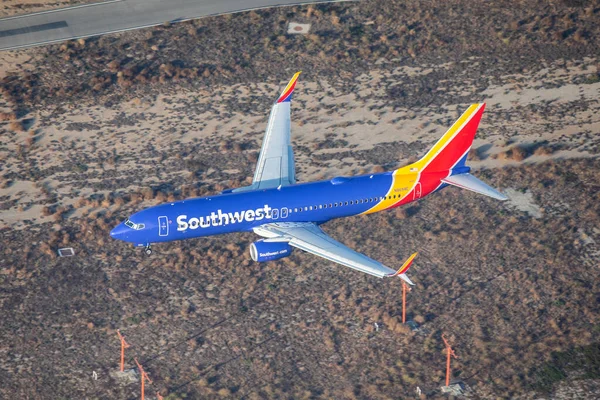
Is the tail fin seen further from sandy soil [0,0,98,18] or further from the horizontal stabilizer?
sandy soil [0,0,98,18]

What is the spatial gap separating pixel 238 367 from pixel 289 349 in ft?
13.0

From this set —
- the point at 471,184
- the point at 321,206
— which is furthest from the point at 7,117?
the point at 471,184

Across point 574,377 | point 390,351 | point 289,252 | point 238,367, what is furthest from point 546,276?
point 238,367

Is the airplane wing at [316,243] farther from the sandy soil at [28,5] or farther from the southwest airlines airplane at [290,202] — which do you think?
the sandy soil at [28,5]

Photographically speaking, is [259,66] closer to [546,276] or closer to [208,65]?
[208,65]

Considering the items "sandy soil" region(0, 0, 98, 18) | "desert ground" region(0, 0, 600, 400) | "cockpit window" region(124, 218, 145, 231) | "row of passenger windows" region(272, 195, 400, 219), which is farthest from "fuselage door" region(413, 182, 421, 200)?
"sandy soil" region(0, 0, 98, 18)

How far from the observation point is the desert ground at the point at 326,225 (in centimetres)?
6762

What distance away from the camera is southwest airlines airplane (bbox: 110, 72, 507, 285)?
7006 centimetres

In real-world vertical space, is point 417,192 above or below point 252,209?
below

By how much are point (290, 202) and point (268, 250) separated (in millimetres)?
4273

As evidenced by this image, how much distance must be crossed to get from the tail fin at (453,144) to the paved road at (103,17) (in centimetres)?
3486

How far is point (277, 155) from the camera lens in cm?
7600

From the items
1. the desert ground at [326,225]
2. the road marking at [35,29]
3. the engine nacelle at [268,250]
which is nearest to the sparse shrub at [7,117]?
the desert ground at [326,225]

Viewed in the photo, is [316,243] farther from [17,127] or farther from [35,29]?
[35,29]
